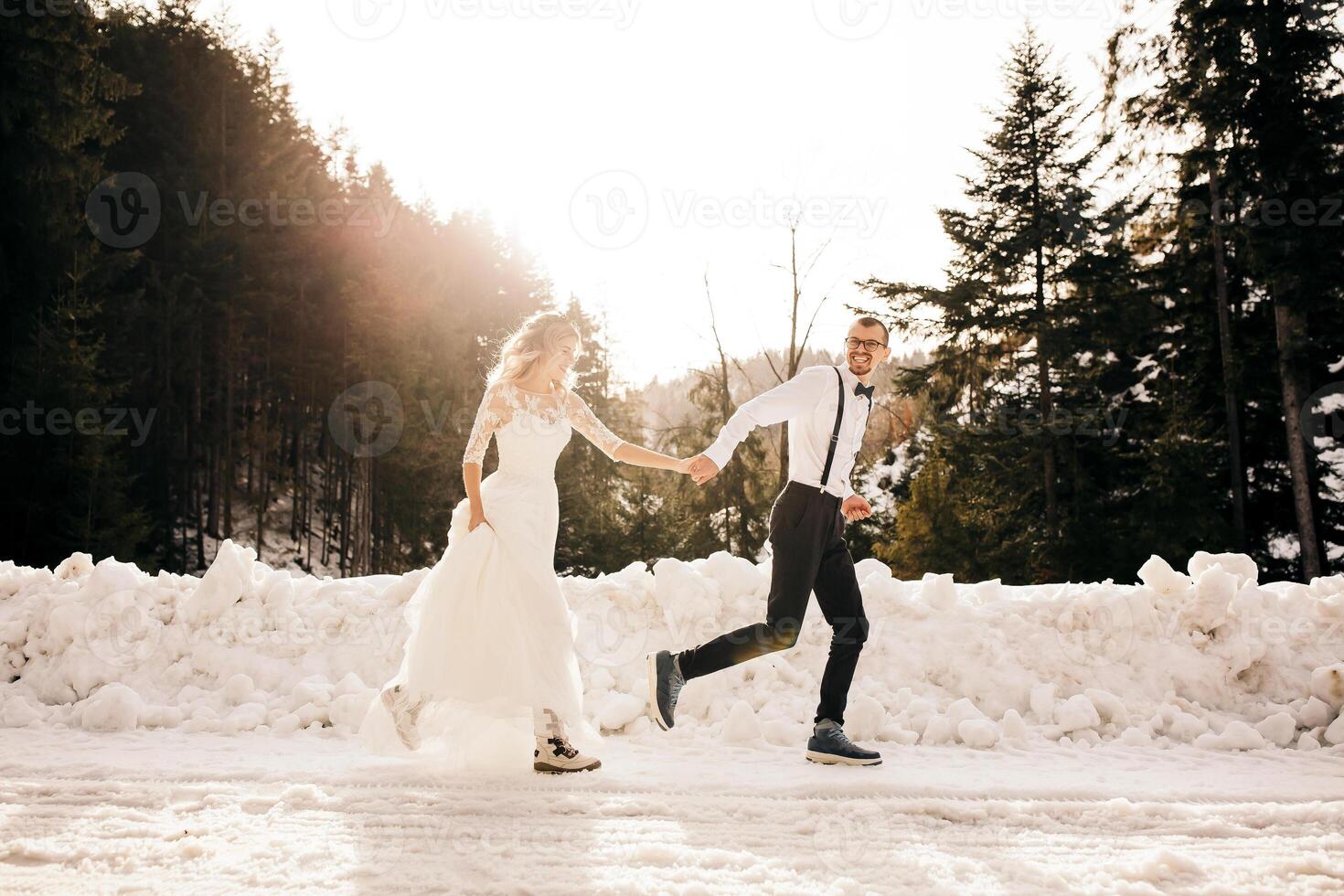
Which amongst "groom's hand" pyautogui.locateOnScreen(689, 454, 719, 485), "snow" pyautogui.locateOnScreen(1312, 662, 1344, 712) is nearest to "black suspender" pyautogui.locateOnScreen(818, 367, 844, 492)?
"groom's hand" pyautogui.locateOnScreen(689, 454, 719, 485)

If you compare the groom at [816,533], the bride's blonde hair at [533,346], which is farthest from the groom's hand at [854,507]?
the bride's blonde hair at [533,346]

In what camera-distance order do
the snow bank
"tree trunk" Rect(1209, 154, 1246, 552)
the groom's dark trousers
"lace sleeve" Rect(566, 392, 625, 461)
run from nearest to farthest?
1. the groom's dark trousers
2. "lace sleeve" Rect(566, 392, 625, 461)
3. the snow bank
4. "tree trunk" Rect(1209, 154, 1246, 552)

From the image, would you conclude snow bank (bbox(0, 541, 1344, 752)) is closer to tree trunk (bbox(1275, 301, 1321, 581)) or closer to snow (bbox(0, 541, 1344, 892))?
snow (bbox(0, 541, 1344, 892))

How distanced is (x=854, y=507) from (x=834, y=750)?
1255 millimetres

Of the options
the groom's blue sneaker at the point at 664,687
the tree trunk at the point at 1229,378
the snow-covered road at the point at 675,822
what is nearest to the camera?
the snow-covered road at the point at 675,822

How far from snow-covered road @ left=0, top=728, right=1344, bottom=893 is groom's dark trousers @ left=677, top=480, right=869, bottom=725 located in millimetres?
519

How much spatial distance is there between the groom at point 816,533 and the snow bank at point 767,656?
27.1 inches

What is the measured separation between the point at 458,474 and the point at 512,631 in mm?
24851

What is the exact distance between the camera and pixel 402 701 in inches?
185

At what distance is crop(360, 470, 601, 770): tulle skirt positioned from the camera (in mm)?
4551

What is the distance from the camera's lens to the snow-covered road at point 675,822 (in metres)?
3.01

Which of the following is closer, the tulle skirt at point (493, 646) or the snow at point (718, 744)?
the snow at point (718, 744)

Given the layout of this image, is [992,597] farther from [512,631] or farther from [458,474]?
[458,474]

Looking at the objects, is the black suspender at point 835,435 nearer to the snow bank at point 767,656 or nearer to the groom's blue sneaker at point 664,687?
the groom's blue sneaker at point 664,687
